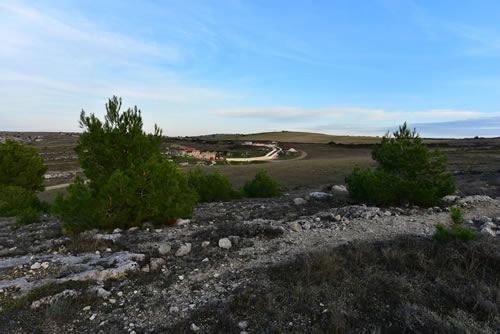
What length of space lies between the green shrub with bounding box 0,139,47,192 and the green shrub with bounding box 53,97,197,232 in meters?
15.1

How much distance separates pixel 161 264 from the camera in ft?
18.5

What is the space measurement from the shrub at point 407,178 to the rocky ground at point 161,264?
0.86 m

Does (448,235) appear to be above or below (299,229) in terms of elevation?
above

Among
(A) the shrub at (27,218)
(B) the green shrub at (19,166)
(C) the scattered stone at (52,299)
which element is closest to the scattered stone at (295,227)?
(C) the scattered stone at (52,299)

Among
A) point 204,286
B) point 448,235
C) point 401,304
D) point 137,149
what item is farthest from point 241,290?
point 137,149

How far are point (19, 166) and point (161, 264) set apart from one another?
20.9 metres

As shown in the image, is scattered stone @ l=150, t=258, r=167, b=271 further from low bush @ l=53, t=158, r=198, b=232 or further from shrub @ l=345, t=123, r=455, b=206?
shrub @ l=345, t=123, r=455, b=206

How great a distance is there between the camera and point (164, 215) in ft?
28.1

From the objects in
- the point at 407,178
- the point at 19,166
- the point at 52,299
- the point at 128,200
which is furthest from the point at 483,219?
the point at 19,166

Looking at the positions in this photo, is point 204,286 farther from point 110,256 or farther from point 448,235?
point 448,235

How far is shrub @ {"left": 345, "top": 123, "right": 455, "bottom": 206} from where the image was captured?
33.9 ft

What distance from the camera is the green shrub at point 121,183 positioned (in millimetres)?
7871

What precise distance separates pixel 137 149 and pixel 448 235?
30.4 ft

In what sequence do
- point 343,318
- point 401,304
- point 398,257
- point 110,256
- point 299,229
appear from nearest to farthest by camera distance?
point 343,318
point 401,304
point 398,257
point 110,256
point 299,229
